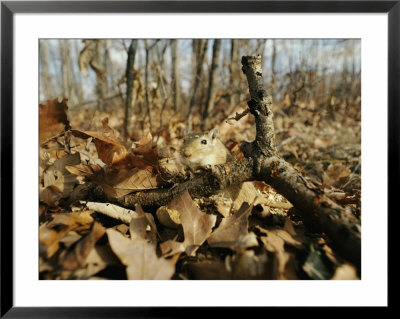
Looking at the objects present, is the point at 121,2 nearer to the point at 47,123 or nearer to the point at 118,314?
the point at 47,123

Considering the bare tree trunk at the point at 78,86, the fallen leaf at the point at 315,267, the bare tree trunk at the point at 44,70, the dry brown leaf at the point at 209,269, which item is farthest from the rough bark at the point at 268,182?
the bare tree trunk at the point at 78,86

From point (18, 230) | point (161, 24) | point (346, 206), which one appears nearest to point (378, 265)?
point (346, 206)

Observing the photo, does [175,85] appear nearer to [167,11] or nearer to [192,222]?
[167,11]

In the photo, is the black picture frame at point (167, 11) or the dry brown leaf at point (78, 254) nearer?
the dry brown leaf at point (78, 254)

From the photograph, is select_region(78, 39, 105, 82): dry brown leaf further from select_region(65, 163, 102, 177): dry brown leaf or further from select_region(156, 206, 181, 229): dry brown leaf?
select_region(156, 206, 181, 229): dry brown leaf

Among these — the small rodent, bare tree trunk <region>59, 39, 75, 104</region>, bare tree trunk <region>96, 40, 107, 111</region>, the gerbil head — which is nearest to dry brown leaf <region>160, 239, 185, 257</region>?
the small rodent

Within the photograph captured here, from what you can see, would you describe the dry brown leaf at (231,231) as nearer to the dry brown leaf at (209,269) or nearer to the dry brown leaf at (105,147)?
the dry brown leaf at (209,269)
